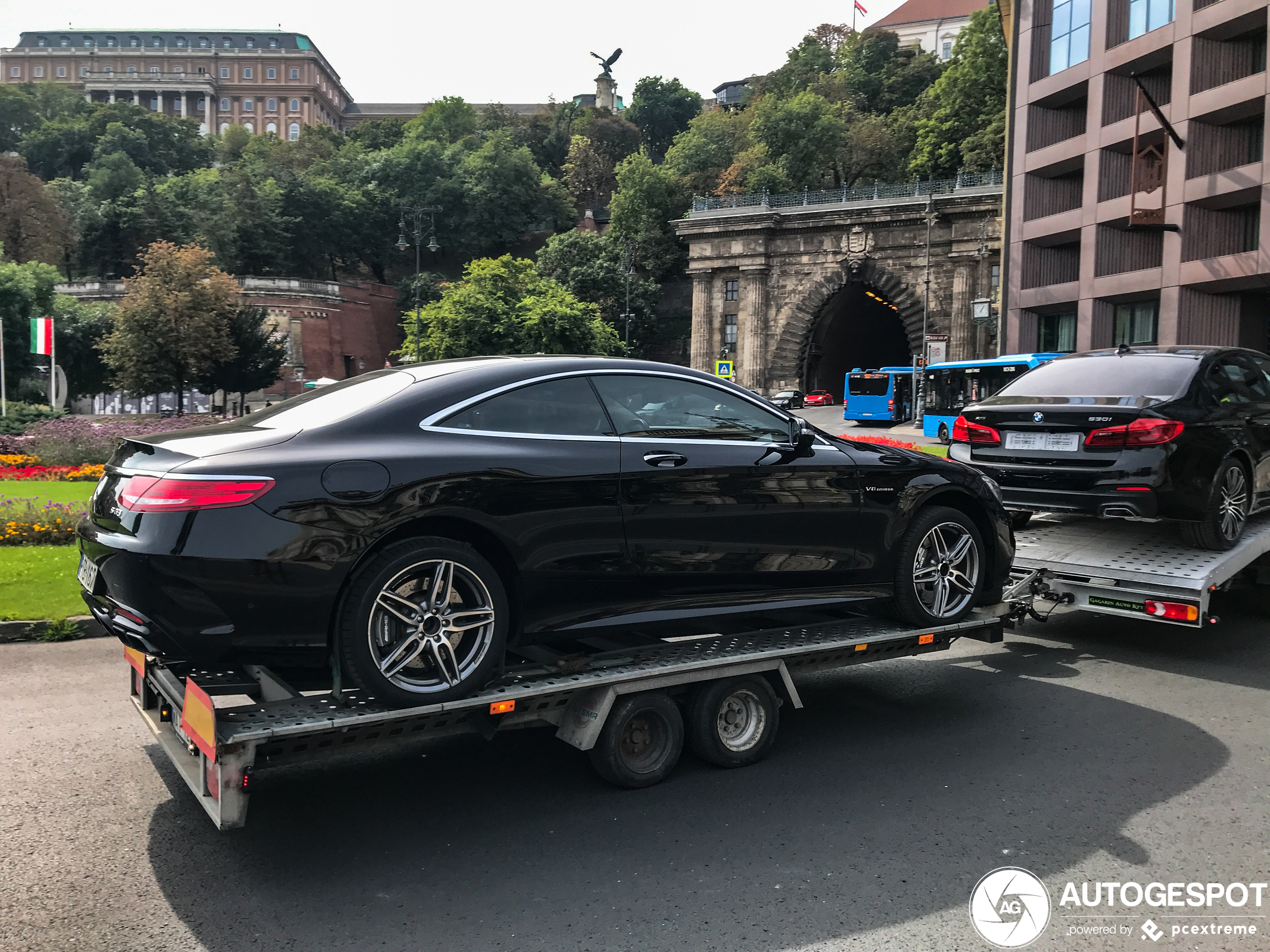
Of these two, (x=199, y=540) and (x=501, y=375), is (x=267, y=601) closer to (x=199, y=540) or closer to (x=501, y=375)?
(x=199, y=540)

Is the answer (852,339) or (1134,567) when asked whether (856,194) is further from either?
(1134,567)

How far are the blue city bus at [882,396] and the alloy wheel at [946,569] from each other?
4523 cm

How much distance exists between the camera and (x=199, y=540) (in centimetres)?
389

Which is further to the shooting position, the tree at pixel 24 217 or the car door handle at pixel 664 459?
the tree at pixel 24 217

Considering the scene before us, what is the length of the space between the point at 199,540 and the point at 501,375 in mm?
1554

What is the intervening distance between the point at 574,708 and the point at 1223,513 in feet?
17.5

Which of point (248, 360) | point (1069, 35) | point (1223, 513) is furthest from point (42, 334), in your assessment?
point (1223, 513)

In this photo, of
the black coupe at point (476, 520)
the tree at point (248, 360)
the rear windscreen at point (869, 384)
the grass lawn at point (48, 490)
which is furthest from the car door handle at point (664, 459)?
the tree at point (248, 360)

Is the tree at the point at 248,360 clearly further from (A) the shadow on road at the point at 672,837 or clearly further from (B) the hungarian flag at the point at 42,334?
(A) the shadow on road at the point at 672,837

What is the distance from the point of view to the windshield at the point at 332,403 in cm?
452

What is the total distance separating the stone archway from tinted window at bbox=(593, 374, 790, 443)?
5982 centimetres

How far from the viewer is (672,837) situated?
4344mm

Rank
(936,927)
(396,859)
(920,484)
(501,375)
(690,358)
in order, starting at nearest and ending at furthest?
(936,927) < (396,859) < (501,375) < (920,484) < (690,358)

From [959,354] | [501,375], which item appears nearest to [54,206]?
[959,354]
